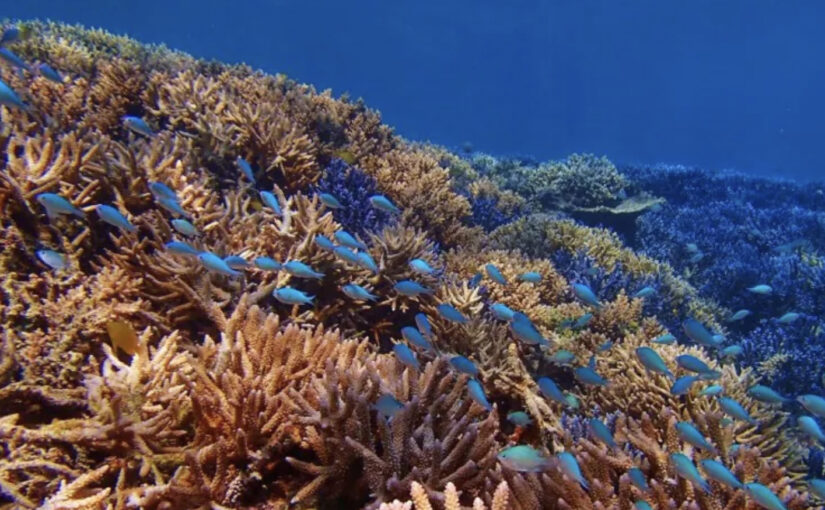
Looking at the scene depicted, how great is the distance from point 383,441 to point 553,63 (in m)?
121

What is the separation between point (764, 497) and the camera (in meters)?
2.24

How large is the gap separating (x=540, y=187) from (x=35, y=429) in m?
11.0

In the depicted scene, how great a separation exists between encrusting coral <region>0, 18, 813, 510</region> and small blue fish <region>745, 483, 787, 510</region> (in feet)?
0.72

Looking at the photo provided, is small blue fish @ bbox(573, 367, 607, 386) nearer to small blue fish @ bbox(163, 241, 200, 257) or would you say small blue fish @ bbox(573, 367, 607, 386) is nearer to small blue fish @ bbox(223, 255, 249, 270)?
small blue fish @ bbox(223, 255, 249, 270)

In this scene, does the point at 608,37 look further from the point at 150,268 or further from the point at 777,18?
the point at 150,268

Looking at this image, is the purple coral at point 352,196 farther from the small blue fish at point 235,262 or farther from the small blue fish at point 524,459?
the small blue fish at point 524,459

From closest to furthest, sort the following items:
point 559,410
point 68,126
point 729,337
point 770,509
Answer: point 770,509, point 559,410, point 68,126, point 729,337

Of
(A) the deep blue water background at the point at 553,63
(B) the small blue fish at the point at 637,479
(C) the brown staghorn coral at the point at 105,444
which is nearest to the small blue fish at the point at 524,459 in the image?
(B) the small blue fish at the point at 637,479

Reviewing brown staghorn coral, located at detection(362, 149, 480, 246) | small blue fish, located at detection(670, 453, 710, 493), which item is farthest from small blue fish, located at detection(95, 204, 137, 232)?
small blue fish, located at detection(670, 453, 710, 493)

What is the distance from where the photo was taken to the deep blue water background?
79.1 meters

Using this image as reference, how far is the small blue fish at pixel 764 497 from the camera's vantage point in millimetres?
2215

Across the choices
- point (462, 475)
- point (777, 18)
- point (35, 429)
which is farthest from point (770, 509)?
point (777, 18)

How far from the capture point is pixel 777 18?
69250 mm

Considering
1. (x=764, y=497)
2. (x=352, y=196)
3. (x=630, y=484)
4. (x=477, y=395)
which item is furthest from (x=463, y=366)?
(x=352, y=196)
